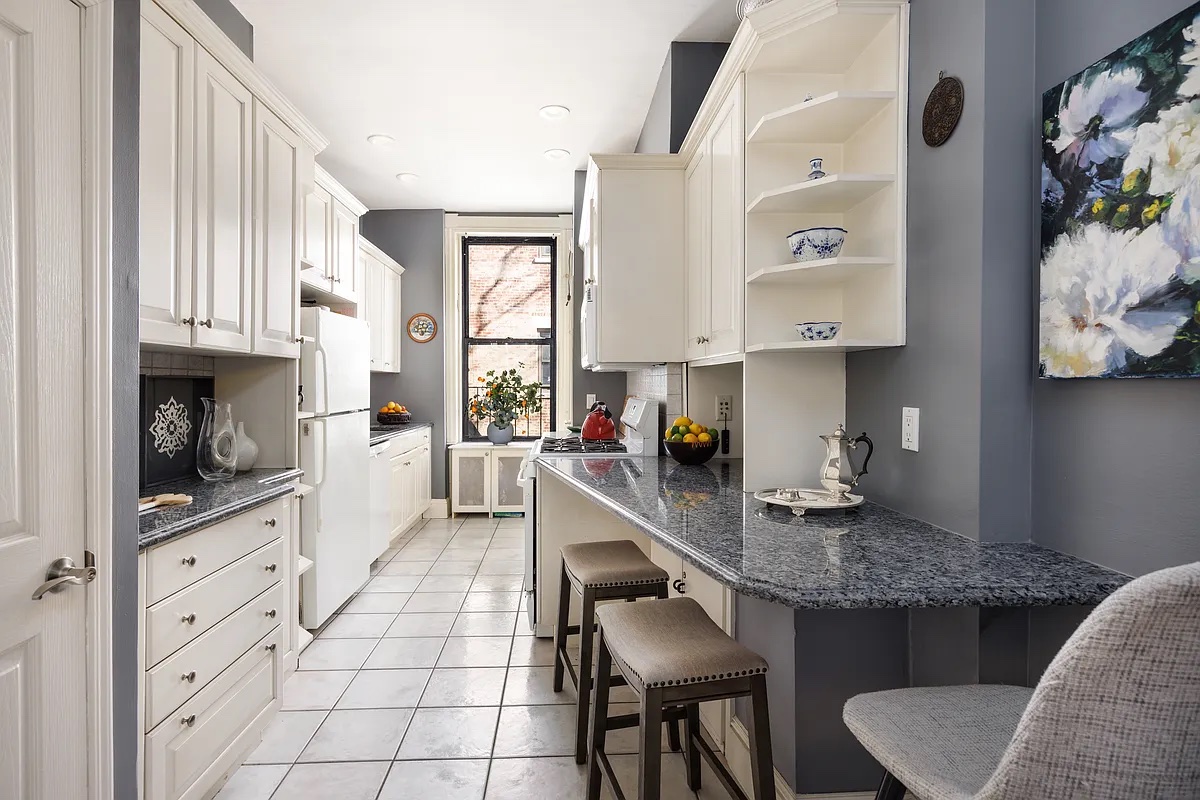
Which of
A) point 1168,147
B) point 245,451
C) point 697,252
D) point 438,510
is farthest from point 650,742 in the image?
point 438,510

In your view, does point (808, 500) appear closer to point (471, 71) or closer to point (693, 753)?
point (693, 753)

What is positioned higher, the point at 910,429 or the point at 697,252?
the point at 697,252

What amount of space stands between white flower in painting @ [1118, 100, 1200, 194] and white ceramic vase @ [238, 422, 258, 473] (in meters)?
2.92

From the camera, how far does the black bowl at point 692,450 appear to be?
261cm

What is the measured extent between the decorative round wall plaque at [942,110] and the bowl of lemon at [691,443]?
4.55 feet

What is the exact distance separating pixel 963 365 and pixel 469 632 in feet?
8.40

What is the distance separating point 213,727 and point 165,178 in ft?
5.34

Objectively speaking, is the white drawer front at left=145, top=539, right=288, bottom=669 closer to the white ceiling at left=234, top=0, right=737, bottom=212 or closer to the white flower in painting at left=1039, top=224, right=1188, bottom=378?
the white flower in painting at left=1039, top=224, right=1188, bottom=378

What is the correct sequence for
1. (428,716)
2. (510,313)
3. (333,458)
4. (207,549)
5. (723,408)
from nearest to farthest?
(207,549), (428,716), (723,408), (333,458), (510,313)

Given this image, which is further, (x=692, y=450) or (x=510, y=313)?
(x=510, y=313)

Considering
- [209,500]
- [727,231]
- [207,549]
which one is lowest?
[207,549]

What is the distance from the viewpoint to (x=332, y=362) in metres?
3.20

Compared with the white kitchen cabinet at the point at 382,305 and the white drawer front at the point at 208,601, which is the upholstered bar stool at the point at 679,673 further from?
the white kitchen cabinet at the point at 382,305

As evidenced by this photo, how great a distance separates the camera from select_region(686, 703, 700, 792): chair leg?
5.97 feet
